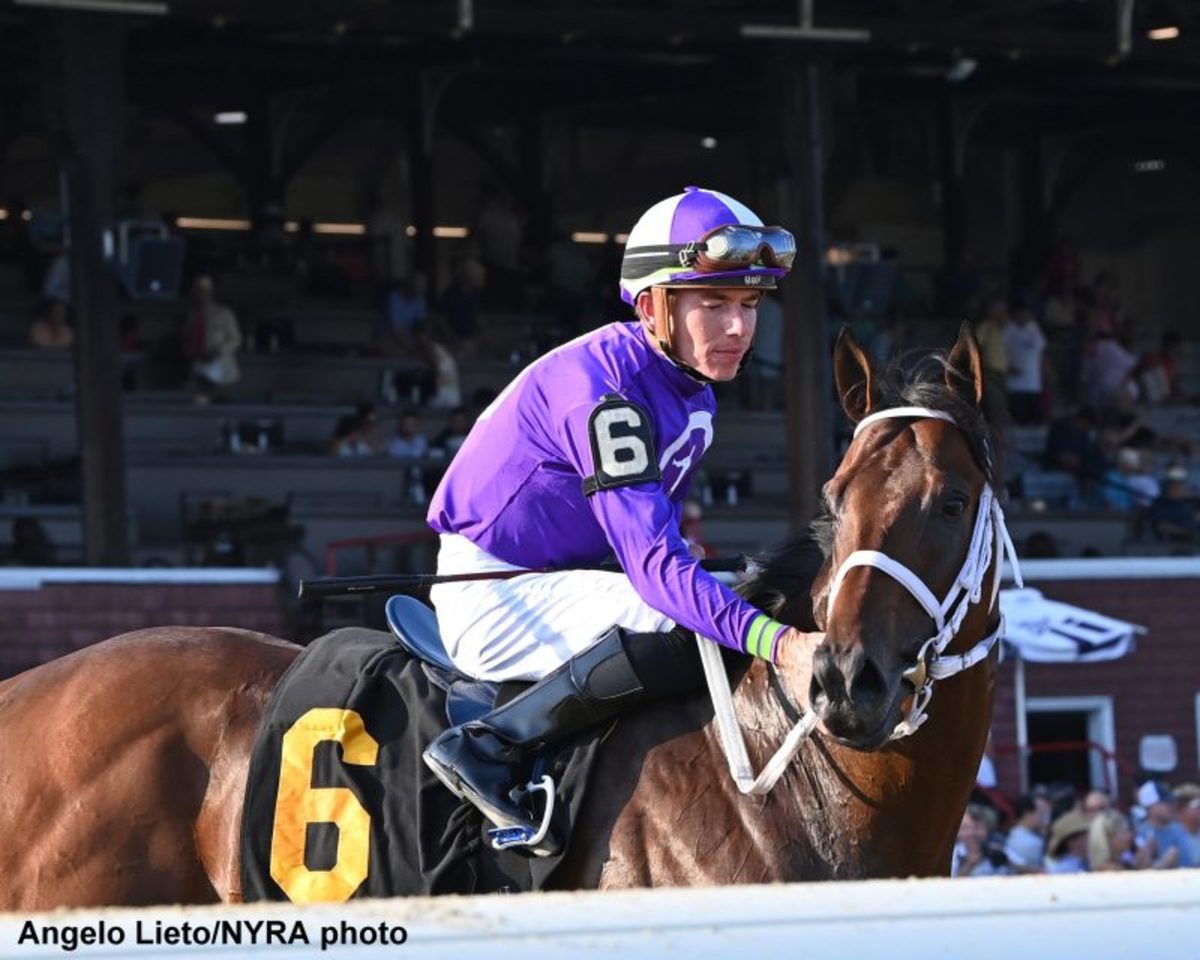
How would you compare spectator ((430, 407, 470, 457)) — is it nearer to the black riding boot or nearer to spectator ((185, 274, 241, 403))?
spectator ((185, 274, 241, 403))

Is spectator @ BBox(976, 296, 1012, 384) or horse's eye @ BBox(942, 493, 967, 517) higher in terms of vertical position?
spectator @ BBox(976, 296, 1012, 384)

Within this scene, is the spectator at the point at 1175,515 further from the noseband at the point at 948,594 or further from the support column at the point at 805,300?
the noseband at the point at 948,594

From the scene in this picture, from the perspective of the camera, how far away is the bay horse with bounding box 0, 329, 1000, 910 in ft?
13.3

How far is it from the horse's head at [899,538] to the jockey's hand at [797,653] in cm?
6

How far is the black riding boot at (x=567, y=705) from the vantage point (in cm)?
420

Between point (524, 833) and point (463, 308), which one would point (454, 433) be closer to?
point (463, 308)

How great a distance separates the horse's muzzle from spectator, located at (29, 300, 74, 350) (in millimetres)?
13923

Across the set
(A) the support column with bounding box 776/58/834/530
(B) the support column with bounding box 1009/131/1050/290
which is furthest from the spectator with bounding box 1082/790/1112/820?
(B) the support column with bounding box 1009/131/1050/290

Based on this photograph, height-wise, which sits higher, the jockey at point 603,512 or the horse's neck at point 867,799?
the jockey at point 603,512

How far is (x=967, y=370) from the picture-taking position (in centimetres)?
443

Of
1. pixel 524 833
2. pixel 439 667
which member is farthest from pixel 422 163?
pixel 524 833

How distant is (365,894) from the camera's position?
4.33 m

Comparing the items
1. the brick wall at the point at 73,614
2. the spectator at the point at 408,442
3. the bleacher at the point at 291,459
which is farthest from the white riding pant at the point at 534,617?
the spectator at the point at 408,442

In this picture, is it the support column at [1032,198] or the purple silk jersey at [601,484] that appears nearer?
the purple silk jersey at [601,484]
